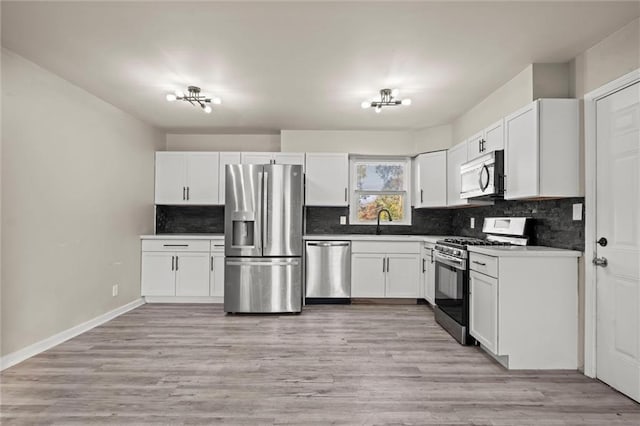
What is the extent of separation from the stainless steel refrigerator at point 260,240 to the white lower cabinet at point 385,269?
95cm

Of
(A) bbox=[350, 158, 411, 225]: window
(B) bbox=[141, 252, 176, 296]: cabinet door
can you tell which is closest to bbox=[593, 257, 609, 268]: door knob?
(A) bbox=[350, 158, 411, 225]: window

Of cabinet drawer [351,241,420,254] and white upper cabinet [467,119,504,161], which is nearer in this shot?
white upper cabinet [467,119,504,161]

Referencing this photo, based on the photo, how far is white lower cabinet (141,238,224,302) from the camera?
4.98 meters

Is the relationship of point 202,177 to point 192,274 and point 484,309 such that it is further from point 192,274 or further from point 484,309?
point 484,309

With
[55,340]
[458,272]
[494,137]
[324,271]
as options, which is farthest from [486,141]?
[55,340]

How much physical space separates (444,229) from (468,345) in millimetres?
2536

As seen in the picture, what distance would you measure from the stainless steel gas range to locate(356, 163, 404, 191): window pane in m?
1.73

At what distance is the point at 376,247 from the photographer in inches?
199

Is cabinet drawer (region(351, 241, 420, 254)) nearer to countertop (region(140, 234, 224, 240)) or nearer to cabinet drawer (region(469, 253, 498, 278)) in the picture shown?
cabinet drawer (region(469, 253, 498, 278))

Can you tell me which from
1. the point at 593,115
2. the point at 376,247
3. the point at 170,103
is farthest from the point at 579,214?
the point at 170,103

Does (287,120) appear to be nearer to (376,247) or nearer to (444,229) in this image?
(376,247)

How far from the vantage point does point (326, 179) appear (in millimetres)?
5340

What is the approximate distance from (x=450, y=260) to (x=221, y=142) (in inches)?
149

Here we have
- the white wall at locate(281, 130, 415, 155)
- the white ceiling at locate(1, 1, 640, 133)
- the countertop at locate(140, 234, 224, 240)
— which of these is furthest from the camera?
the white wall at locate(281, 130, 415, 155)
